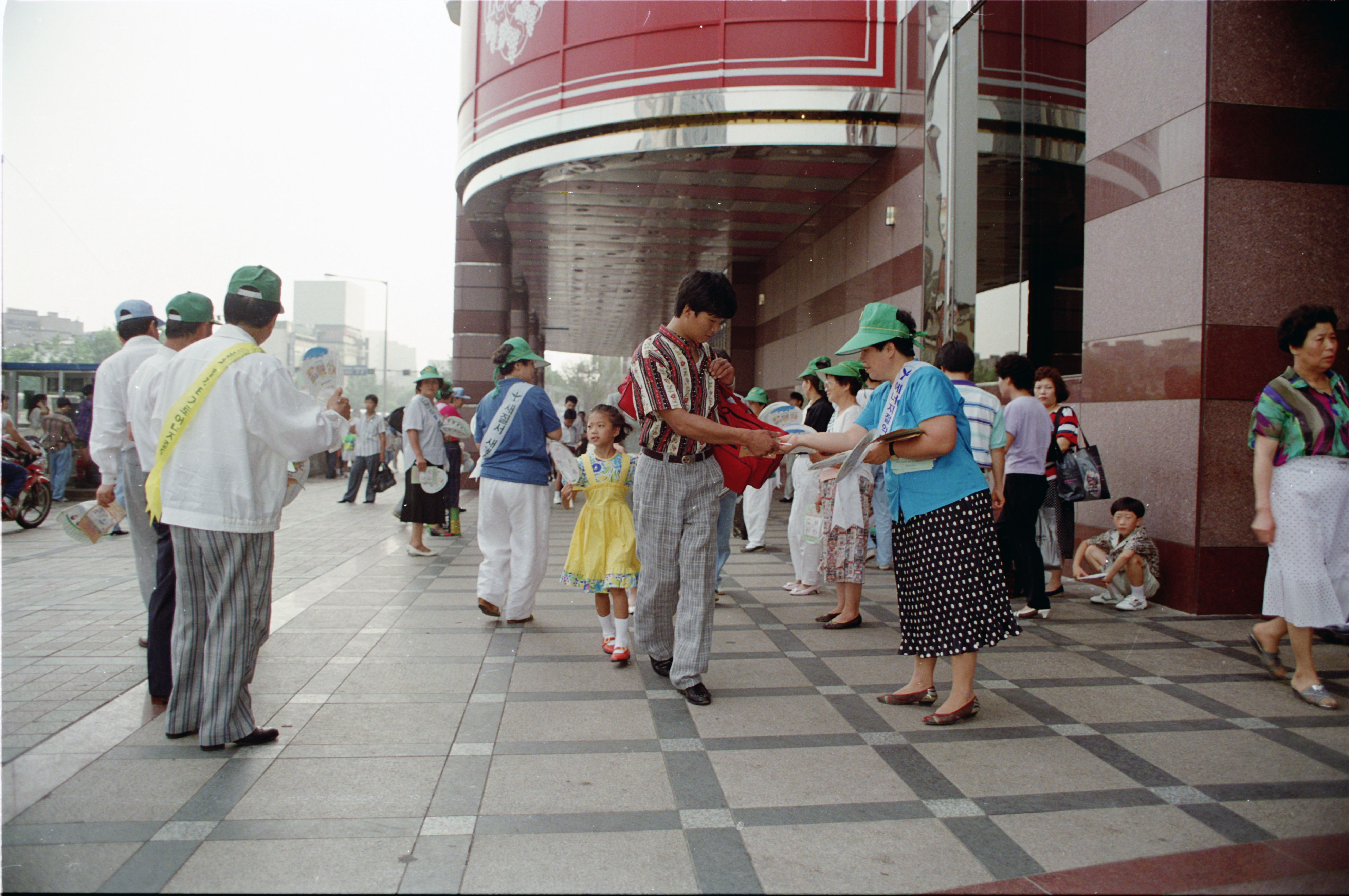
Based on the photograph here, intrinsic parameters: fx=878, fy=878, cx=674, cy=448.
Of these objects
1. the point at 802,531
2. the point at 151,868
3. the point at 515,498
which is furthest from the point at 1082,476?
the point at 151,868

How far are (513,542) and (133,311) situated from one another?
245cm

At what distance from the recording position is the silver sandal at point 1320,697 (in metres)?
3.82

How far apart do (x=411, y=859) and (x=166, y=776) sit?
1197mm

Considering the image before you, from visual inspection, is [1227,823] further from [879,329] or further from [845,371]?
[845,371]

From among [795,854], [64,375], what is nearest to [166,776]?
[795,854]

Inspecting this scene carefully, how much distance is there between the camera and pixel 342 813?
2.80 metres

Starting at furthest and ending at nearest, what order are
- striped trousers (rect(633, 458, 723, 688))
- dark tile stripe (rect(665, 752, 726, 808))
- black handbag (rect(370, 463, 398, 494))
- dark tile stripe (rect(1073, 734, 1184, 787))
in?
black handbag (rect(370, 463, 398, 494)), striped trousers (rect(633, 458, 723, 688)), dark tile stripe (rect(1073, 734, 1184, 787)), dark tile stripe (rect(665, 752, 726, 808))

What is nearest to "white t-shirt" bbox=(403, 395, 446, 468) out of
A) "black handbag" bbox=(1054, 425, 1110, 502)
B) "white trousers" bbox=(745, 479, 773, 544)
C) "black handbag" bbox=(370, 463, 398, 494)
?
"white trousers" bbox=(745, 479, 773, 544)

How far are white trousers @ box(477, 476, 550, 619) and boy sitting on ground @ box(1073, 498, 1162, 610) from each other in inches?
152

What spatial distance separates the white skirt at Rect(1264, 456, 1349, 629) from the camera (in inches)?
155

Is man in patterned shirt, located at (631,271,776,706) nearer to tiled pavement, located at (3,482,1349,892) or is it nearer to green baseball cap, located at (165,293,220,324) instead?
tiled pavement, located at (3,482,1349,892)

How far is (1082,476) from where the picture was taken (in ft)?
20.1

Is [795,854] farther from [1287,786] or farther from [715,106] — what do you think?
[715,106]

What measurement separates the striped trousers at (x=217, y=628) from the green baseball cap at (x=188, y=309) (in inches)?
47.6
